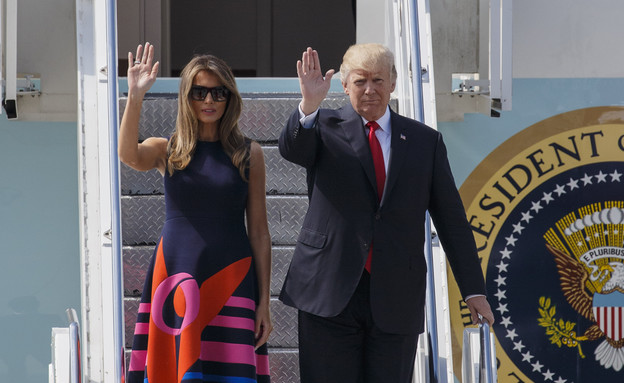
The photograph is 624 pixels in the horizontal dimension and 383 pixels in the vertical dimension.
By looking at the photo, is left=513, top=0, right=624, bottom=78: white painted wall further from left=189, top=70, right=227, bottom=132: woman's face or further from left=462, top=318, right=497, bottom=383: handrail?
left=189, top=70, right=227, bottom=132: woman's face

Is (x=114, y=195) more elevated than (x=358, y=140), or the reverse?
(x=358, y=140)

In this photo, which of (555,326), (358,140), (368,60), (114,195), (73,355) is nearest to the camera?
(368,60)

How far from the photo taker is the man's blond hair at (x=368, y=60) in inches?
119

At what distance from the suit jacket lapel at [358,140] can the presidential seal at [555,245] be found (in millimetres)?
2416

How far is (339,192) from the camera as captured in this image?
312 centimetres

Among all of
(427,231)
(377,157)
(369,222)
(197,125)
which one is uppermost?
(197,125)

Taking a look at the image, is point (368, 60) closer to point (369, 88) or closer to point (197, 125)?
point (369, 88)

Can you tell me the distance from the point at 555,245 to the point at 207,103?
299 centimetres

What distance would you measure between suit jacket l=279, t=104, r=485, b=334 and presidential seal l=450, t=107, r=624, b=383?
231cm

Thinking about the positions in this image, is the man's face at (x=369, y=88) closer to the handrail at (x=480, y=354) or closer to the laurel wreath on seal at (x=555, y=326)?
the handrail at (x=480, y=354)

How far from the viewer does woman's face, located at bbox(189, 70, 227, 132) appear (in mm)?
3252

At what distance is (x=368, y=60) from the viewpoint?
9.95 ft

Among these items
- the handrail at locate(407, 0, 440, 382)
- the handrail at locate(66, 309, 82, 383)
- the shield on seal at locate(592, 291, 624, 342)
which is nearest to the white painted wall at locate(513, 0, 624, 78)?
the handrail at locate(407, 0, 440, 382)

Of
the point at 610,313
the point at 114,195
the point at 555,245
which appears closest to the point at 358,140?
the point at 114,195
